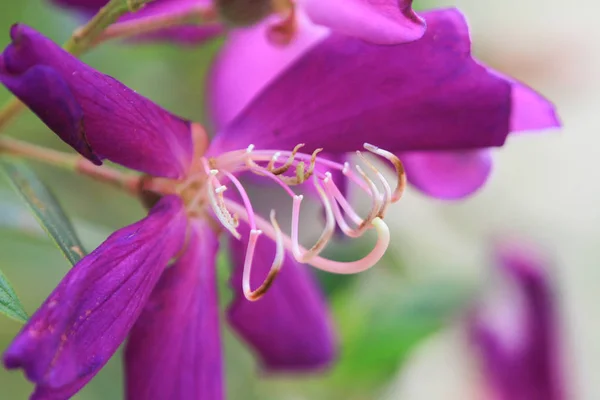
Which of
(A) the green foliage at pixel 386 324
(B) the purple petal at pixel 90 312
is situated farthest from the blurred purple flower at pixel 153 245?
(A) the green foliage at pixel 386 324

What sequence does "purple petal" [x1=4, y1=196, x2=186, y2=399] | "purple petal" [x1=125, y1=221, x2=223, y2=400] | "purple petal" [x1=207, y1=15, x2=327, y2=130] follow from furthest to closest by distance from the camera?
"purple petal" [x1=207, y1=15, x2=327, y2=130] < "purple petal" [x1=125, y1=221, x2=223, y2=400] < "purple petal" [x1=4, y1=196, x2=186, y2=399]

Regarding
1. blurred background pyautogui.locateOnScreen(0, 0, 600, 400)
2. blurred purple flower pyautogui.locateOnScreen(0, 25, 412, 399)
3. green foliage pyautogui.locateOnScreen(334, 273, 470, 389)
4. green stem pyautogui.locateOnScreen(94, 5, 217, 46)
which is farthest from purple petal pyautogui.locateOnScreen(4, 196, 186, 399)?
green foliage pyautogui.locateOnScreen(334, 273, 470, 389)

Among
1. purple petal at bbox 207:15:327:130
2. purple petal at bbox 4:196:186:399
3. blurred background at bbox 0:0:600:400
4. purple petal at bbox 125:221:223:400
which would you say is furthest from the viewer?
blurred background at bbox 0:0:600:400

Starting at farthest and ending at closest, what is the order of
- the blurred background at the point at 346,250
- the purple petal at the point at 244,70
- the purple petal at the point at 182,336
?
the blurred background at the point at 346,250
the purple petal at the point at 244,70
the purple petal at the point at 182,336

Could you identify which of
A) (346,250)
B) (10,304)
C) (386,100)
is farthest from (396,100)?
(346,250)

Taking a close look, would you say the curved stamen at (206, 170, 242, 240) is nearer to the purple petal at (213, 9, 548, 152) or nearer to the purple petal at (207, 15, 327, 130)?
the purple petal at (213, 9, 548, 152)

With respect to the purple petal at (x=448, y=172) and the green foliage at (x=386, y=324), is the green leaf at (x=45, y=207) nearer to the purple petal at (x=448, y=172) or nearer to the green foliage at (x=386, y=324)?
the purple petal at (x=448, y=172)
